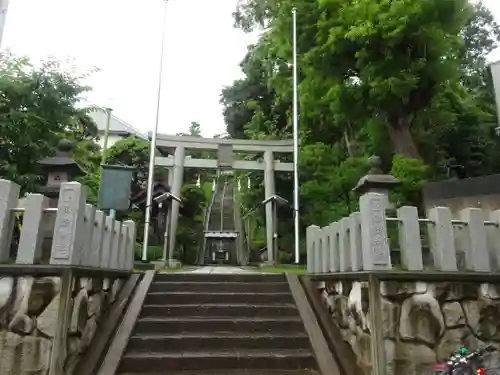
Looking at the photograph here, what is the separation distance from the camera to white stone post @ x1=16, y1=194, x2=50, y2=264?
13.0ft

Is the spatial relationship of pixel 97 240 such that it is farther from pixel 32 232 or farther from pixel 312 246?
pixel 312 246

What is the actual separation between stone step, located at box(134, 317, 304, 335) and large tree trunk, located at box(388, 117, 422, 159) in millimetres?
7541

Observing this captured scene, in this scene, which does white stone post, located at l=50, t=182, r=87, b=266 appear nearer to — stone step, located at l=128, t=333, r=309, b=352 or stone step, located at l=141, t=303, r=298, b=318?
stone step, located at l=128, t=333, r=309, b=352

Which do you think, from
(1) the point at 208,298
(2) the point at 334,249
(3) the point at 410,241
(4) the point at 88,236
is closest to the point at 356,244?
(3) the point at 410,241

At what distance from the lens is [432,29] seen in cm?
1012

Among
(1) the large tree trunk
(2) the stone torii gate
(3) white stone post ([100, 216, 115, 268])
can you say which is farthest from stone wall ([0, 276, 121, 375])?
(1) the large tree trunk

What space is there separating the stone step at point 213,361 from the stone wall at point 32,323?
69 centimetres

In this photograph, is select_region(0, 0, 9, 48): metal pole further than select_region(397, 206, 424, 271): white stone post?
Yes

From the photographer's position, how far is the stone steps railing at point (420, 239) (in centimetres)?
419

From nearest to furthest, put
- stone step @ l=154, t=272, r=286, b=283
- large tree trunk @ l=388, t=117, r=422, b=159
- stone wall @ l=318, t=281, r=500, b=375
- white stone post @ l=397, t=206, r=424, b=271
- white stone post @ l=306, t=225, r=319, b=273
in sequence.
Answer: stone wall @ l=318, t=281, r=500, b=375 → white stone post @ l=397, t=206, r=424, b=271 → stone step @ l=154, t=272, r=286, b=283 → white stone post @ l=306, t=225, r=319, b=273 → large tree trunk @ l=388, t=117, r=422, b=159

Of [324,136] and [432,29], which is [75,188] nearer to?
[432,29]

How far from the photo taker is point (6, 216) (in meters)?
4.03

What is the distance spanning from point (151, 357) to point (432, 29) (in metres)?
10.0

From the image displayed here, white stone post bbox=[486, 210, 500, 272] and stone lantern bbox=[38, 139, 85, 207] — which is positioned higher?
stone lantern bbox=[38, 139, 85, 207]
